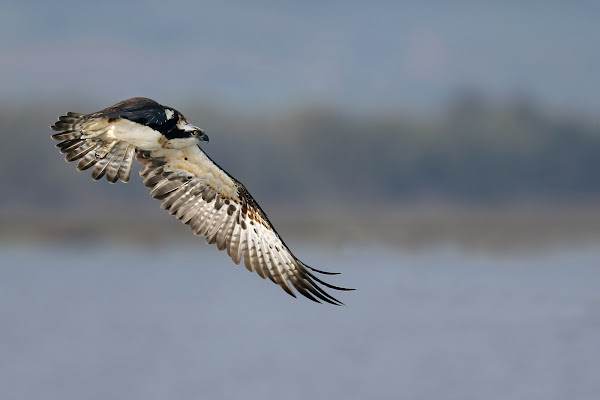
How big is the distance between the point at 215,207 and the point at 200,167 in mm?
507

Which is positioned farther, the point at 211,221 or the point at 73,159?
the point at 211,221

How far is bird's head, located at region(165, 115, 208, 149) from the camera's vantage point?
29.9 feet

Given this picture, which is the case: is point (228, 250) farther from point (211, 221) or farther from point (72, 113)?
point (72, 113)

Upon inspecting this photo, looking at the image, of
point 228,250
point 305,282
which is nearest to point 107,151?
point 228,250

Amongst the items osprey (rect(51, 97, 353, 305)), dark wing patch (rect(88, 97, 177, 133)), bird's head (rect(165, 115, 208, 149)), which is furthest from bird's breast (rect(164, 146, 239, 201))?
dark wing patch (rect(88, 97, 177, 133))

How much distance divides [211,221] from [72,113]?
214 cm

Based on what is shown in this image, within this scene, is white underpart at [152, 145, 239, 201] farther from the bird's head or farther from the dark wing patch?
the dark wing patch

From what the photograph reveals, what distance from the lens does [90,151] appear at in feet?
30.6

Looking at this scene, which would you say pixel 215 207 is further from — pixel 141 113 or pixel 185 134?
pixel 141 113

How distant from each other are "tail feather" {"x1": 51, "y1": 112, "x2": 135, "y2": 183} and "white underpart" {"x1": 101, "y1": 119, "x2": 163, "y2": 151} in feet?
0.69

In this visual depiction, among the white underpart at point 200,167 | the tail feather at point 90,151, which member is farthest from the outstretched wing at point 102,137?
the white underpart at point 200,167

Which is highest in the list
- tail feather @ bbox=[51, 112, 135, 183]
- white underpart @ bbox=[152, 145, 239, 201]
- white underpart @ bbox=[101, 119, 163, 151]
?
white underpart @ bbox=[152, 145, 239, 201]

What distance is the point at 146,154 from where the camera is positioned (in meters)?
9.97

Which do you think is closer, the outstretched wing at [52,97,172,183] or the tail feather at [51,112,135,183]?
the outstretched wing at [52,97,172,183]
